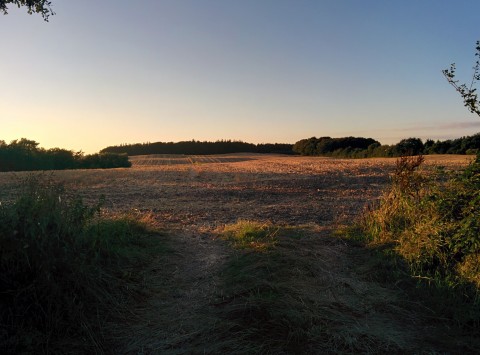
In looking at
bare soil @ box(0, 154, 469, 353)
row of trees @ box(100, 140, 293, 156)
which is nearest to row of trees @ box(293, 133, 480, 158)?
row of trees @ box(100, 140, 293, 156)

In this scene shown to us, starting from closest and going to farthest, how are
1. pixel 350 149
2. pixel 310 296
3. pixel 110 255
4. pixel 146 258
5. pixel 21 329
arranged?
pixel 21 329 → pixel 310 296 → pixel 110 255 → pixel 146 258 → pixel 350 149

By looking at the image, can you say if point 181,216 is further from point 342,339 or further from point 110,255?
point 342,339

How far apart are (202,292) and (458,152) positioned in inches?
1667

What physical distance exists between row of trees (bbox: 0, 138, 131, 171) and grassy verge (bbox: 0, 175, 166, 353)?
53617mm

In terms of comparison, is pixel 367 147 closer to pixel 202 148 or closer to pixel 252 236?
pixel 202 148

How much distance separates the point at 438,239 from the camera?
5.95 metres

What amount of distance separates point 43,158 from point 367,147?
47.0 metres

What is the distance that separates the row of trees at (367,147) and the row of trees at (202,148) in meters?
7.61

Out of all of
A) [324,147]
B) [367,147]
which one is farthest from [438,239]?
[324,147]

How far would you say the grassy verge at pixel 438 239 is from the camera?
4910mm

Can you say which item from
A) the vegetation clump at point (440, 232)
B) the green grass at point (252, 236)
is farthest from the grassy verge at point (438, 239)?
the green grass at point (252, 236)

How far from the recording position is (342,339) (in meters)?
4.05

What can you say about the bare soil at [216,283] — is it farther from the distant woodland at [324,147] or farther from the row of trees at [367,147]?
the row of trees at [367,147]

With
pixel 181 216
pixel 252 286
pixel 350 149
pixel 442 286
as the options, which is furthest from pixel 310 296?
pixel 350 149
